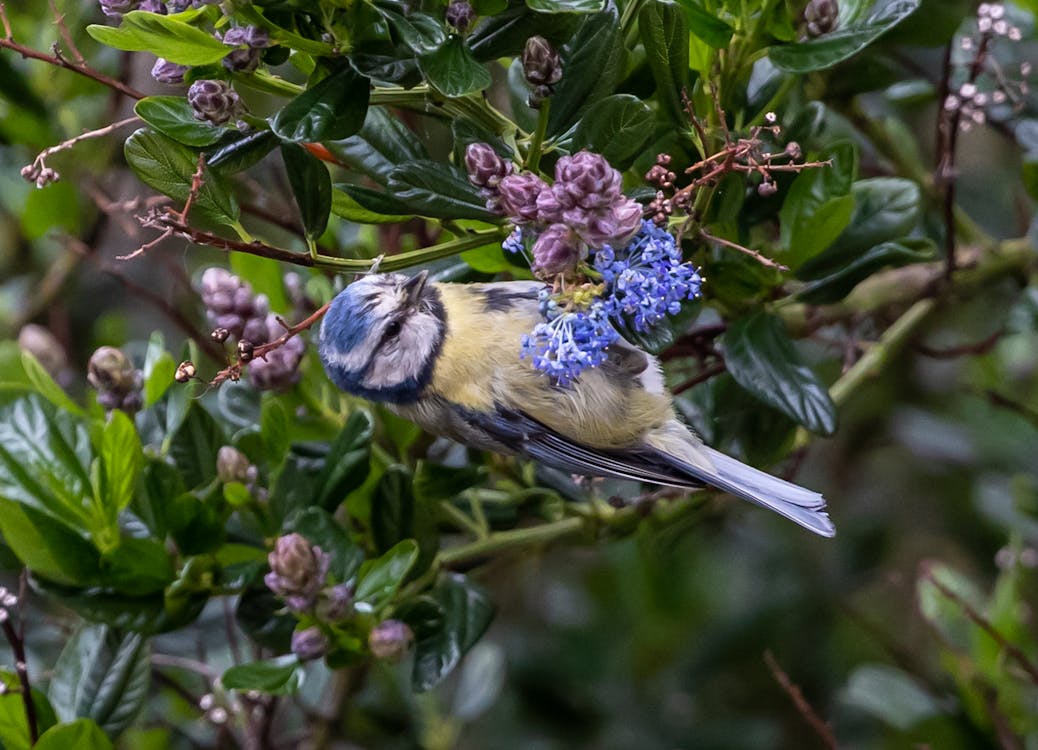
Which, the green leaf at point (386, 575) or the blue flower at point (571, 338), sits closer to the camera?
the blue flower at point (571, 338)

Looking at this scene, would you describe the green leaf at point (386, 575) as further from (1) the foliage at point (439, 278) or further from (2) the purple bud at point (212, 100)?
(2) the purple bud at point (212, 100)

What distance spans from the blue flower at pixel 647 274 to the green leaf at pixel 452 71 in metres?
0.24

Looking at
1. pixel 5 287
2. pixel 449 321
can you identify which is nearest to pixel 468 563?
pixel 449 321

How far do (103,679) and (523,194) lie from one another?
108 cm

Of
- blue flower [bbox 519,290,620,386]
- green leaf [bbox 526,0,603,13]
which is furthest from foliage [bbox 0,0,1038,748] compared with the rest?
blue flower [bbox 519,290,620,386]

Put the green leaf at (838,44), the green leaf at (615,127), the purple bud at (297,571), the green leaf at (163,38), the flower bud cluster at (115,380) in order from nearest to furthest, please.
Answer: the green leaf at (163,38) → the green leaf at (615,127) → the green leaf at (838,44) → the purple bud at (297,571) → the flower bud cluster at (115,380)

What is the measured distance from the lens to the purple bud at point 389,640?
1.66 meters

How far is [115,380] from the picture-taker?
1829 mm

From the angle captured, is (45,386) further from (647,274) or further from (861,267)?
(861,267)

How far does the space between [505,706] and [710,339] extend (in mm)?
1700

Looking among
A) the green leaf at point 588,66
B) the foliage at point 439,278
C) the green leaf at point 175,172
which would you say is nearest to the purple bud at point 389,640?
the foliage at point 439,278

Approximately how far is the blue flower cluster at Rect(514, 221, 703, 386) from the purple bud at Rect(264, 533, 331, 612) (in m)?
0.46

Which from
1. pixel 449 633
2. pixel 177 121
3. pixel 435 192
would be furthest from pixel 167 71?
pixel 449 633

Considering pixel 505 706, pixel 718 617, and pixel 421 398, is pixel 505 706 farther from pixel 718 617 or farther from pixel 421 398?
pixel 421 398
